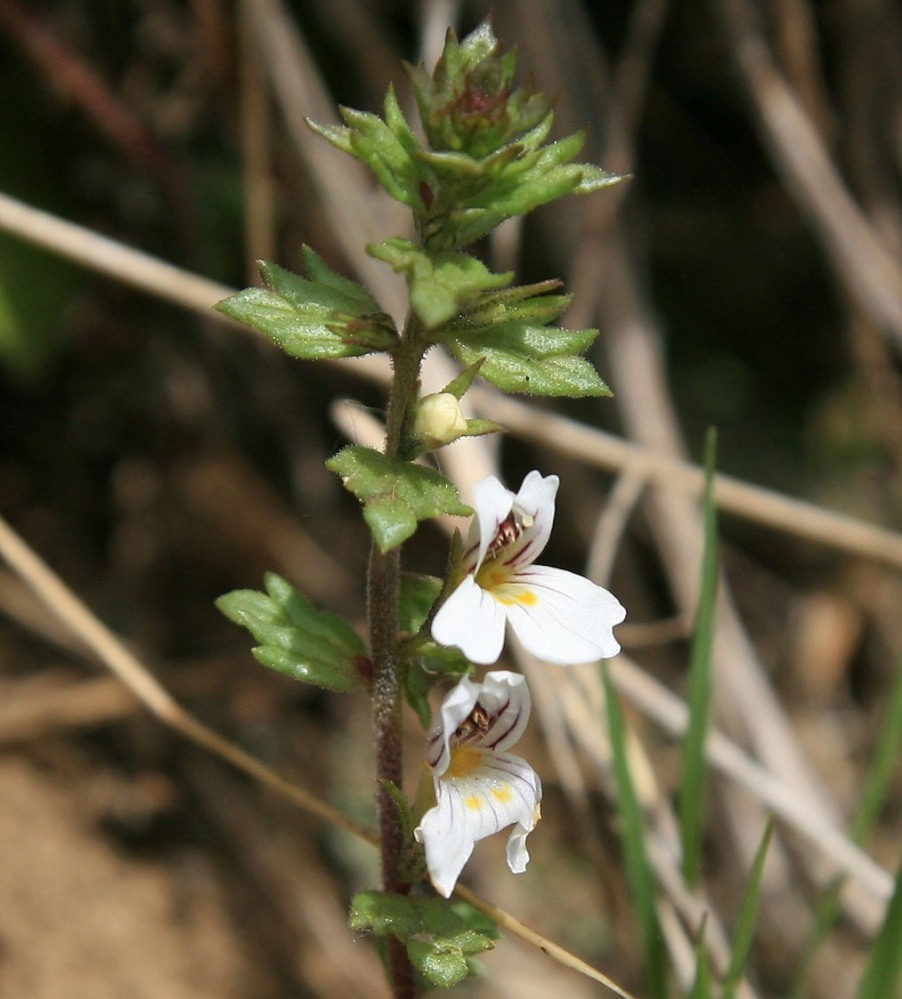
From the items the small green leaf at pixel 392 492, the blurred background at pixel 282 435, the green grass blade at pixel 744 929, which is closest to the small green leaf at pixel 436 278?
the small green leaf at pixel 392 492

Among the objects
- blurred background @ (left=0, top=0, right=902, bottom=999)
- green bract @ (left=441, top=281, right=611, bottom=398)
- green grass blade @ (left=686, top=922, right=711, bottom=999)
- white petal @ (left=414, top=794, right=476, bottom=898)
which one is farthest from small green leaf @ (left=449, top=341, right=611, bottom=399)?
blurred background @ (left=0, top=0, right=902, bottom=999)

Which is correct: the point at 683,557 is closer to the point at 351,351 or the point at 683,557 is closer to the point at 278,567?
the point at 278,567

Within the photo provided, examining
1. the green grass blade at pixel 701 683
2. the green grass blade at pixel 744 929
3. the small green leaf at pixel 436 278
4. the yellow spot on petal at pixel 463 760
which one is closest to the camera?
the small green leaf at pixel 436 278

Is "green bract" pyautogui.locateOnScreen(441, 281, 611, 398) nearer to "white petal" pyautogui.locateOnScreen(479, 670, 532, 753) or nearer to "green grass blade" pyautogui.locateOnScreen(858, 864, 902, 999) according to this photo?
"white petal" pyautogui.locateOnScreen(479, 670, 532, 753)

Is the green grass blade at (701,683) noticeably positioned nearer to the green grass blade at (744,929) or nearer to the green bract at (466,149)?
the green grass blade at (744,929)

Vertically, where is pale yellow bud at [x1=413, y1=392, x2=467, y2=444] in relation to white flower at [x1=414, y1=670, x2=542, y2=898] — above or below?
above

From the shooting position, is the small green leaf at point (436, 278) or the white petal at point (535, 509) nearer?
the small green leaf at point (436, 278)

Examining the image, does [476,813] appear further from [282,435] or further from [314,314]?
[282,435]

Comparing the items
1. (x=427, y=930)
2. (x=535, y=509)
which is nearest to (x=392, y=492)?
(x=535, y=509)
